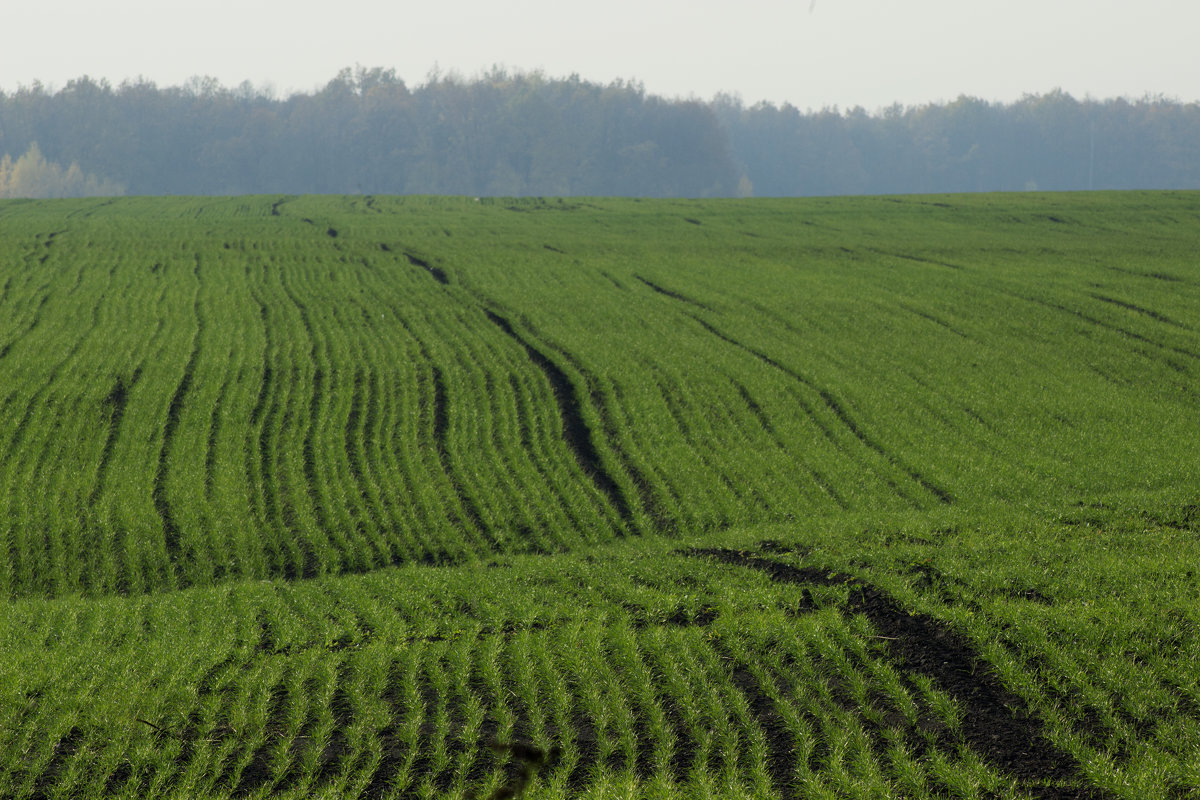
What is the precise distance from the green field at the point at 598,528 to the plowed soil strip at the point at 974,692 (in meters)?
0.06

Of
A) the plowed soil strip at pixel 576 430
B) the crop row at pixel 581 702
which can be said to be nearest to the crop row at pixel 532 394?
the plowed soil strip at pixel 576 430

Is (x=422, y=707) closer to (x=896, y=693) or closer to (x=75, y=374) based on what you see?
(x=896, y=693)

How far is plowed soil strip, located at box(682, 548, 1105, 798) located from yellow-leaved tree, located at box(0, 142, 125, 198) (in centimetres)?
15895

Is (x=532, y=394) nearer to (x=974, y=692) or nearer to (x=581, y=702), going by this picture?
(x=581, y=702)

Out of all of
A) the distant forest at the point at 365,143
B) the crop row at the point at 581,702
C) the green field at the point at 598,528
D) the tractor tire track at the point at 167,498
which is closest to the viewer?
the crop row at the point at 581,702

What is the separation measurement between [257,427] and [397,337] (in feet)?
33.2

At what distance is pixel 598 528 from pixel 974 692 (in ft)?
36.0

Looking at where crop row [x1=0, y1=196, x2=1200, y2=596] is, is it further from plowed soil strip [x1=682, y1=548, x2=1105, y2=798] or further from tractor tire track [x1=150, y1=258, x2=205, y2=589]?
plowed soil strip [x1=682, y1=548, x2=1105, y2=798]

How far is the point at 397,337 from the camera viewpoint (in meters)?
35.2

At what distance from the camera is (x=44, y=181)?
143 metres

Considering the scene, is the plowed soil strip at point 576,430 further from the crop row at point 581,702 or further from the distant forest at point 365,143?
the distant forest at point 365,143

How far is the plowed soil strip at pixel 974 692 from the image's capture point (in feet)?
32.9

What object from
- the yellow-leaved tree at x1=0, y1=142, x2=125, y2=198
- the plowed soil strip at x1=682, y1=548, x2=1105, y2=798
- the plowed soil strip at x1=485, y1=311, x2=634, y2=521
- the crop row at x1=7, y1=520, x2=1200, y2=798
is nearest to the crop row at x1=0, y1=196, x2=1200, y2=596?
the plowed soil strip at x1=485, y1=311, x2=634, y2=521

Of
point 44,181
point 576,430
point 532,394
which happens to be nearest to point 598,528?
point 576,430
